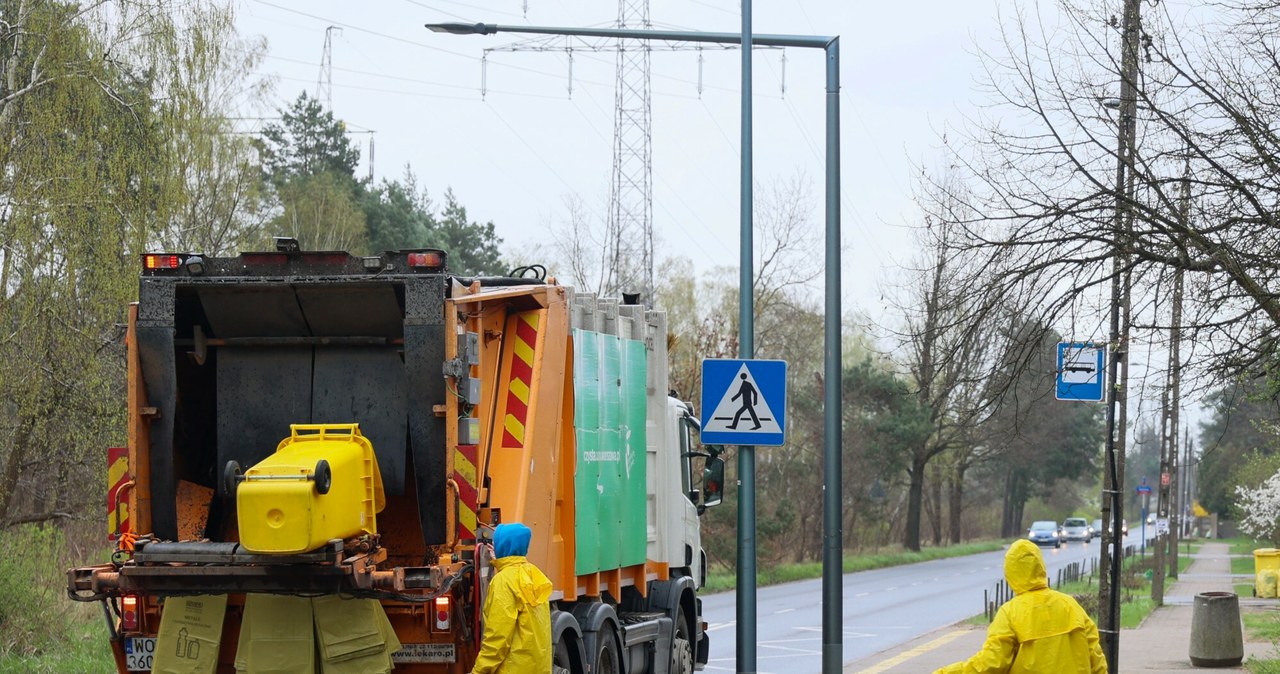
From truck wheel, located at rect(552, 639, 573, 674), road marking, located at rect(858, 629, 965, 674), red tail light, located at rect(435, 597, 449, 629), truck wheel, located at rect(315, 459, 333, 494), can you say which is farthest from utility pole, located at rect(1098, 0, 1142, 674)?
truck wheel, located at rect(315, 459, 333, 494)

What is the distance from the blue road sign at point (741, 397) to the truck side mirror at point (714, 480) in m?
1.14

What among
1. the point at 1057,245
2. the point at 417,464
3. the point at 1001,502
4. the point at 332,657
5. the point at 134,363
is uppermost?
the point at 1057,245

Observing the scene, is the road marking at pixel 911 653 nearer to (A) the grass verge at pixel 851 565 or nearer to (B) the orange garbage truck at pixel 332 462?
(A) the grass verge at pixel 851 565

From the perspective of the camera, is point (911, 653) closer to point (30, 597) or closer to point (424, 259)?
point (30, 597)

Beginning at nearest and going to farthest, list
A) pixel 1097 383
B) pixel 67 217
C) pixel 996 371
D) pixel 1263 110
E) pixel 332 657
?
pixel 332 657
pixel 1263 110
pixel 996 371
pixel 1097 383
pixel 67 217

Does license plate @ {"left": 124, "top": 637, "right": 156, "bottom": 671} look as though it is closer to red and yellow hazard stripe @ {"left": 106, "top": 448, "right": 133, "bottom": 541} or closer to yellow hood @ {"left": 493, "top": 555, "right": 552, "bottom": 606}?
red and yellow hazard stripe @ {"left": 106, "top": 448, "right": 133, "bottom": 541}

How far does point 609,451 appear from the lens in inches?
443

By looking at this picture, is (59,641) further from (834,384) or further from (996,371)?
(996,371)

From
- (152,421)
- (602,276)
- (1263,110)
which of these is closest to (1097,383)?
(1263,110)

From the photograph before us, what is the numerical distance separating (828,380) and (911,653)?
25.9ft

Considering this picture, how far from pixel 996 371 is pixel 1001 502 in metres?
85.6

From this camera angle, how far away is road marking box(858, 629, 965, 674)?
17.5 metres

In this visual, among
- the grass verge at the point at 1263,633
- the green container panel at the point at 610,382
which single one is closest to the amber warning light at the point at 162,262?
the green container panel at the point at 610,382

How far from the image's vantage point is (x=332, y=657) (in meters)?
8.61
